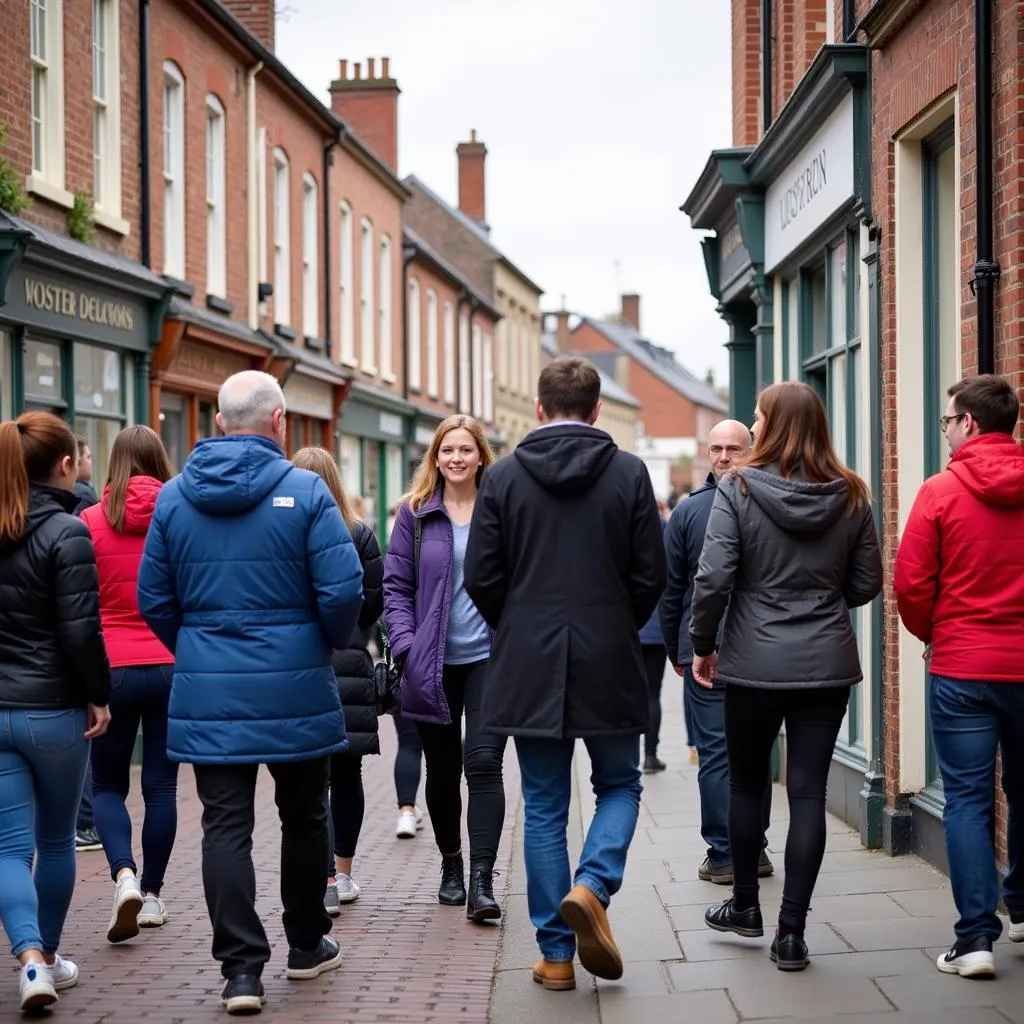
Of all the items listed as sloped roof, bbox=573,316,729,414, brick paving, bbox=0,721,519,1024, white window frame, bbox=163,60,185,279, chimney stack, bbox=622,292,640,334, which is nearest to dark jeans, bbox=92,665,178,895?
brick paving, bbox=0,721,519,1024

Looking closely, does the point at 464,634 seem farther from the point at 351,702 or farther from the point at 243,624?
the point at 243,624

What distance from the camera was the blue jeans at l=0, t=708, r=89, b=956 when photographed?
17.9 feet

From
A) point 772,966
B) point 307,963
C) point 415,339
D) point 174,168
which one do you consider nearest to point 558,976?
point 772,966

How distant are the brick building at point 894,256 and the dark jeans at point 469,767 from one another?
2.04 metres

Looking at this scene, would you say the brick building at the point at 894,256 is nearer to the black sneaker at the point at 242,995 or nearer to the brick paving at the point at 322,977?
the brick paving at the point at 322,977

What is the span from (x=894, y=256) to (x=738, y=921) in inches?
140

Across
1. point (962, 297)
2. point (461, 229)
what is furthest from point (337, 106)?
point (962, 297)

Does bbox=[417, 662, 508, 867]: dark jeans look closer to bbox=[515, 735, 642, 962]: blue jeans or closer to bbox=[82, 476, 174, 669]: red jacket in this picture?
bbox=[515, 735, 642, 962]: blue jeans

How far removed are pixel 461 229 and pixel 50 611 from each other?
42.3m

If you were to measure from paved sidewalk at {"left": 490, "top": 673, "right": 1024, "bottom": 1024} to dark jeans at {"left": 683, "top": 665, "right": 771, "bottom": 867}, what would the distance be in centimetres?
23

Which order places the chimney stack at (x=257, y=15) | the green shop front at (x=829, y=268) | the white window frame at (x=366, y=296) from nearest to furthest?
the green shop front at (x=829, y=268), the chimney stack at (x=257, y=15), the white window frame at (x=366, y=296)

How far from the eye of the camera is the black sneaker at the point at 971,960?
18.1ft

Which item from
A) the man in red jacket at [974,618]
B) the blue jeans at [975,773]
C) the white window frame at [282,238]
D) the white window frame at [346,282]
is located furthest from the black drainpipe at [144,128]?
the blue jeans at [975,773]

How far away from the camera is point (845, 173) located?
9.09m
